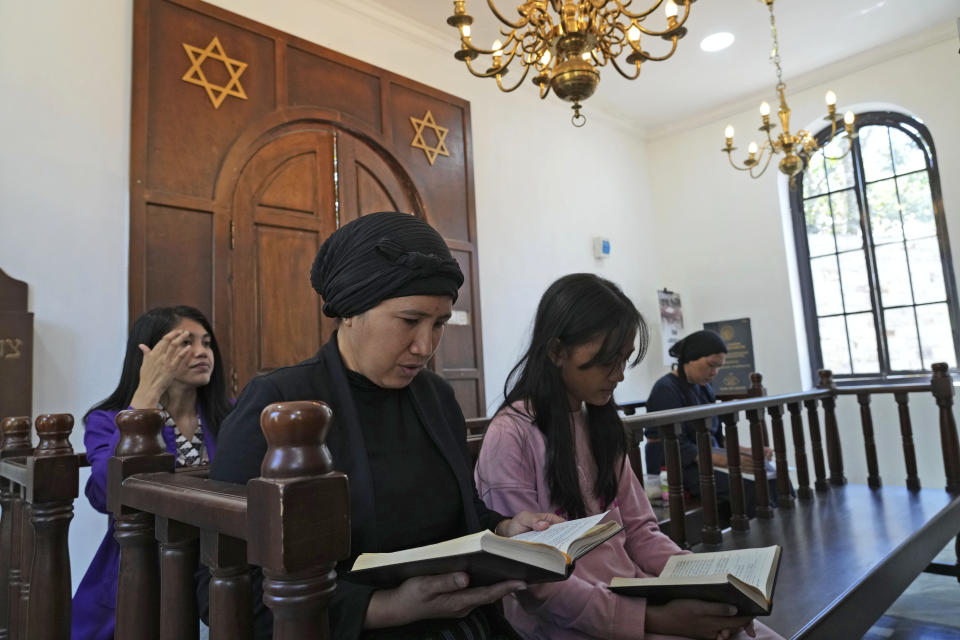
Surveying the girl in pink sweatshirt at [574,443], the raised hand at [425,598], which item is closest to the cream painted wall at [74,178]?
the girl in pink sweatshirt at [574,443]

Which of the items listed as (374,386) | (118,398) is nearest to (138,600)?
(374,386)

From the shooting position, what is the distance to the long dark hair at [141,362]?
81.9 inches

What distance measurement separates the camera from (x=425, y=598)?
83cm

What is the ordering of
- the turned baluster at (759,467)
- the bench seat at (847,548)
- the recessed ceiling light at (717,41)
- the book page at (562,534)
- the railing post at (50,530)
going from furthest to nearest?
1. the recessed ceiling light at (717,41)
2. the turned baluster at (759,467)
3. the bench seat at (847,548)
4. the railing post at (50,530)
5. the book page at (562,534)

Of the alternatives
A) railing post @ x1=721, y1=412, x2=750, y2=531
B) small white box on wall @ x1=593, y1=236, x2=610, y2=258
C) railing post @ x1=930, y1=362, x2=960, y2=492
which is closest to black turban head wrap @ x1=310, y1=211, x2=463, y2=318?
railing post @ x1=721, y1=412, x2=750, y2=531

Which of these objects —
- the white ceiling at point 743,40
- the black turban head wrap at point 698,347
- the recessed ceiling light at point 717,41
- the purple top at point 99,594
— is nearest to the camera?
the purple top at point 99,594

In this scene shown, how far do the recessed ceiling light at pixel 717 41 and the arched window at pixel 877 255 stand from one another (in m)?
1.33

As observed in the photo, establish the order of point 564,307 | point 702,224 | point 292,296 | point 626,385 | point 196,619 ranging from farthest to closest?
point 702,224, point 626,385, point 292,296, point 564,307, point 196,619

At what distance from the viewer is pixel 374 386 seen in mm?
1146

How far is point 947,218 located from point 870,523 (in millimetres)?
3542

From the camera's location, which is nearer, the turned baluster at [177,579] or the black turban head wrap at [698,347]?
the turned baluster at [177,579]

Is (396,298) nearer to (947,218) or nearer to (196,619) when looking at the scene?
(196,619)

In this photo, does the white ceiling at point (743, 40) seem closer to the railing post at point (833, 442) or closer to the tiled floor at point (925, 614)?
the railing post at point (833, 442)

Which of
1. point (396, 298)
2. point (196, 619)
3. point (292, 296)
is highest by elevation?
point (292, 296)
